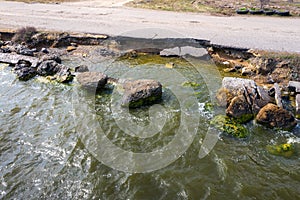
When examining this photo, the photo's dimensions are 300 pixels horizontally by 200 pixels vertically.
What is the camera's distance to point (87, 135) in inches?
308

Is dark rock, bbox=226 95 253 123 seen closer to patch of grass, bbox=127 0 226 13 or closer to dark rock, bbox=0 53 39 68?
dark rock, bbox=0 53 39 68

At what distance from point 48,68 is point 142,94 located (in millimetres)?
5428

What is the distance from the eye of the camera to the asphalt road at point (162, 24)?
A: 41.1 ft

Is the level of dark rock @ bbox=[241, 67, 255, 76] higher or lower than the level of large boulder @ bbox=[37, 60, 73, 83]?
higher

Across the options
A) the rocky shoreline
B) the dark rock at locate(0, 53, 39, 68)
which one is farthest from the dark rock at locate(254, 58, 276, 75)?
the dark rock at locate(0, 53, 39, 68)

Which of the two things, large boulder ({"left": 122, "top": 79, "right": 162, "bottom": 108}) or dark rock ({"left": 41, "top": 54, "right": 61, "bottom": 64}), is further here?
dark rock ({"left": 41, "top": 54, "right": 61, "bottom": 64})

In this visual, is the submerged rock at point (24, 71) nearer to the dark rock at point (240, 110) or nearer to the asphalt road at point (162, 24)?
the asphalt road at point (162, 24)

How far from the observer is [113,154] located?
23.1ft

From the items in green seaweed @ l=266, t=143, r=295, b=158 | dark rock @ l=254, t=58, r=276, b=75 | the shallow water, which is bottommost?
the shallow water

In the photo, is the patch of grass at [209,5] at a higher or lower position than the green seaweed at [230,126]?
higher

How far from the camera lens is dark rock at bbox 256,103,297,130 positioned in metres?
7.79

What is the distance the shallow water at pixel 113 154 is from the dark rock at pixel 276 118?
0.23m

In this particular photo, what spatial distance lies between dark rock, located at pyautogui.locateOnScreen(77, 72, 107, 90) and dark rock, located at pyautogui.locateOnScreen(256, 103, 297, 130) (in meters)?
6.07

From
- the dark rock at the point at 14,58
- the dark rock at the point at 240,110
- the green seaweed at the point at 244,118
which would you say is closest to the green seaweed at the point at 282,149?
the green seaweed at the point at 244,118
